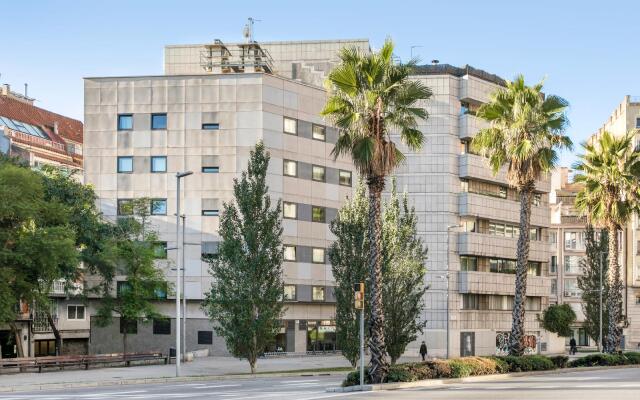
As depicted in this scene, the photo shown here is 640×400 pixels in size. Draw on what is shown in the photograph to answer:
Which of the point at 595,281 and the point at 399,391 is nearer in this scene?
the point at 399,391

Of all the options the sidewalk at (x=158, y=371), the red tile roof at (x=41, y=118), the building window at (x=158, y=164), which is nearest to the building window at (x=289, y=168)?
the building window at (x=158, y=164)

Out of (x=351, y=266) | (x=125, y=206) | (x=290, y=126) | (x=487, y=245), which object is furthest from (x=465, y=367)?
(x=487, y=245)

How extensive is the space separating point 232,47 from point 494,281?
32479mm

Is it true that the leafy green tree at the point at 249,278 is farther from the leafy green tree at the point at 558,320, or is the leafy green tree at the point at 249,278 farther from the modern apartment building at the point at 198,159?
the leafy green tree at the point at 558,320

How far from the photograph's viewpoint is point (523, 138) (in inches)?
1994

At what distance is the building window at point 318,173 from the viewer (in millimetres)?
81062

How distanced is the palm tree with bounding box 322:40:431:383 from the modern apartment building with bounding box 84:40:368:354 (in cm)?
3469

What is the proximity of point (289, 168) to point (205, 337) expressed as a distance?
1468 cm

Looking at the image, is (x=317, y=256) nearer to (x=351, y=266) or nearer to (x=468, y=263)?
(x=468, y=263)

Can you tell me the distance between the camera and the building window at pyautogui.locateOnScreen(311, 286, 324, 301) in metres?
81.0

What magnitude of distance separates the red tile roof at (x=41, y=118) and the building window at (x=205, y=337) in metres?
41.0

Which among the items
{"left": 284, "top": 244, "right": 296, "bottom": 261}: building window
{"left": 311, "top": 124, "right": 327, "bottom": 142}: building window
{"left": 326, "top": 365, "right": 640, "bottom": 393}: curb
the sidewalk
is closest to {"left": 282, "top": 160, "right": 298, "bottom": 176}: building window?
{"left": 311, "top": 124, "right": 327, "bottom": 142}: building window

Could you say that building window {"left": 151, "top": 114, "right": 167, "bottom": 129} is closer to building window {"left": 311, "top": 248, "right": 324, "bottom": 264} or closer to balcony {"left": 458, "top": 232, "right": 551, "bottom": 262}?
building window {"left": 311, "top": 248, "right": 324, "bottom": 264}

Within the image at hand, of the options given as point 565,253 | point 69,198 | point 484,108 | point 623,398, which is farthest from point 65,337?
point 565,253
